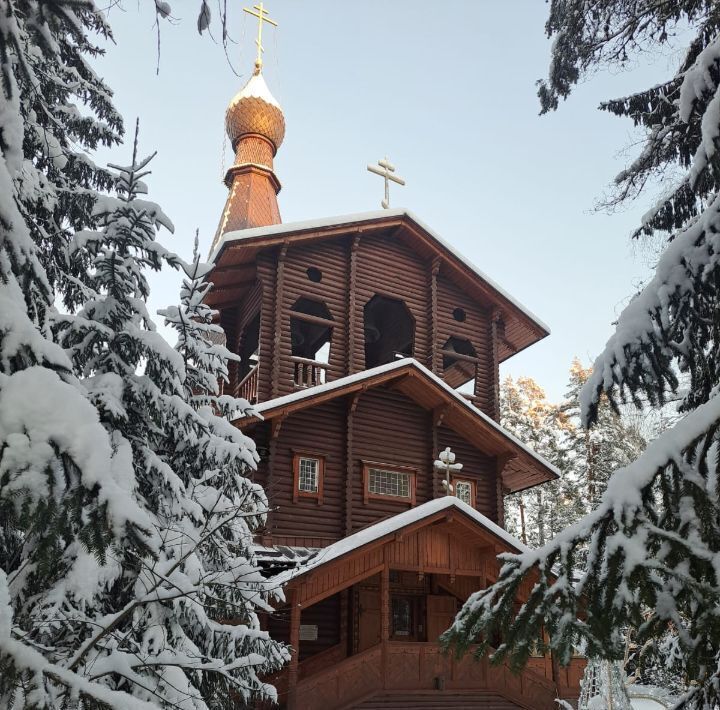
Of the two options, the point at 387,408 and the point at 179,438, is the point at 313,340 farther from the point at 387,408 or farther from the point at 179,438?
the point at 179,438

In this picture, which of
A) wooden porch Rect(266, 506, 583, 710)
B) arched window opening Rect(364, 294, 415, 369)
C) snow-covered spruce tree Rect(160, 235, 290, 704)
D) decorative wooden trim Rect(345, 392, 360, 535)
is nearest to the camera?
snow-covered spruce tree Rect(160, 235, 290, 704)

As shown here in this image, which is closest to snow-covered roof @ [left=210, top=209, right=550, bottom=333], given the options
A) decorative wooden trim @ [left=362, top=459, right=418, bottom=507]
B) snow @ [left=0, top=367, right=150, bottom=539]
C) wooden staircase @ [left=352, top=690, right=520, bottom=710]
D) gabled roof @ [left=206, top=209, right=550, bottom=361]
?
gabled roof @ [left=206, top=209, right=550, bottom=361]

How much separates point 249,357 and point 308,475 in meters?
5.03

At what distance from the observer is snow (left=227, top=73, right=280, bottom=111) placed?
96.0 feet

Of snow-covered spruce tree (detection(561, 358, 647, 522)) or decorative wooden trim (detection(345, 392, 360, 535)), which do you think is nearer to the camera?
decorative wooden trim (detection(345, 392, 360, 535))

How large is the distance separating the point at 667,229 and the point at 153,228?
5.51 metres

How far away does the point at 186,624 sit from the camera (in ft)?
25.1

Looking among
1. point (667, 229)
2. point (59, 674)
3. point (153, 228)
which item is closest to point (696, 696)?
point (59, 674)

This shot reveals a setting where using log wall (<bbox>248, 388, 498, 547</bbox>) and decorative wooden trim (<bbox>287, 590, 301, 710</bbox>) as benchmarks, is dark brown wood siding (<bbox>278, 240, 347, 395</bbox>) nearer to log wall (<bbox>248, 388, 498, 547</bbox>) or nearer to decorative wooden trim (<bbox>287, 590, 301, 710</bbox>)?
log wall (<bbox>248, 388, 498, 547</bbox>)

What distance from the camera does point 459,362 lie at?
22.2 m

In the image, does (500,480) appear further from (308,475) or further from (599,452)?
(599,452)

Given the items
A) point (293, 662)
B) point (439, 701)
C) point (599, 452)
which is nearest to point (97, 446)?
point (293, 662)

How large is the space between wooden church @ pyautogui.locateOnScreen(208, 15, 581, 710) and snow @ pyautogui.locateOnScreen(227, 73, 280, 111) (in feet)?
40.2

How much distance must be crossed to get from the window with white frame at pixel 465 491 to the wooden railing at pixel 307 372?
4.35 m
